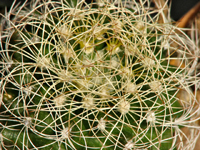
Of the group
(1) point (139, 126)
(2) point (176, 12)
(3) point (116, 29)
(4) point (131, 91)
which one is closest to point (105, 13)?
(3) point (116, 29)

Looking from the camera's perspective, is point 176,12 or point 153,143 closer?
point 153,143

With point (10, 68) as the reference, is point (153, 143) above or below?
below

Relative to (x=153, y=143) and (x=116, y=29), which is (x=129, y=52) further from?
(x=153, y=143)

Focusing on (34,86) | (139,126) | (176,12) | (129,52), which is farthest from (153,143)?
(176,12)

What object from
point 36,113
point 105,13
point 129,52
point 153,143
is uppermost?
point 105,13

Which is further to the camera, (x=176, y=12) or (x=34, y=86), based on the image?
(x=176, y=12)

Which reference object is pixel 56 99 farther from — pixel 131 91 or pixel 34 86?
pixel 131 91

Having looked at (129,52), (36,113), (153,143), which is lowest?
(153,143)

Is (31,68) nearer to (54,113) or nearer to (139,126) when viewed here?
(54,113)

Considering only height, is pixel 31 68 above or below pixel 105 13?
below
